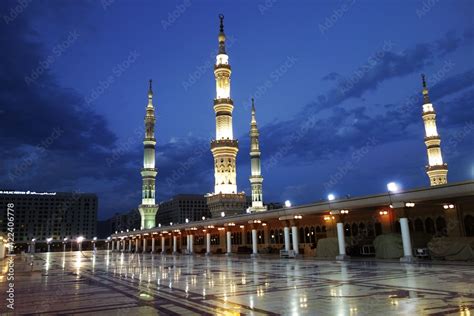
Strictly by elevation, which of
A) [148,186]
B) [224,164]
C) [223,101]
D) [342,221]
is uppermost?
[223,101]

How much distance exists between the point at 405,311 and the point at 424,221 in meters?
25.1

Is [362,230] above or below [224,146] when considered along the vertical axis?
below

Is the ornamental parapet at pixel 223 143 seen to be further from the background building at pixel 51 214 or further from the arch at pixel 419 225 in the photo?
the background building at pixel 51 214

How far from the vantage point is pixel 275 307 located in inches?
435

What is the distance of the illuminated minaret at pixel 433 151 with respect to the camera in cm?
6425

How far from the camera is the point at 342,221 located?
106ft

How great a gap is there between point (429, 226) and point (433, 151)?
124 feet

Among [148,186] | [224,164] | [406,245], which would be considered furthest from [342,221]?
[148,186]

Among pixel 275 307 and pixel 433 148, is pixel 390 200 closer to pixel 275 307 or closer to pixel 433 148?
pixel 275 307

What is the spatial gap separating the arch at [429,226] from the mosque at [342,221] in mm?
77

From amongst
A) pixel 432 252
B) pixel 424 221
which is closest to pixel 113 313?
pixel 432 252

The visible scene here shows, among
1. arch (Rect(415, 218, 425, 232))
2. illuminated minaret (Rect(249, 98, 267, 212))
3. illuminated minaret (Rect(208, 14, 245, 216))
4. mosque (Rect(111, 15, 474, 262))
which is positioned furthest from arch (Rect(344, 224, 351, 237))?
illuminated minaret (Rect(249, 98, 267, 212))

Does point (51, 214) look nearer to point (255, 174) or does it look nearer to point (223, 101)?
point (255, 174)

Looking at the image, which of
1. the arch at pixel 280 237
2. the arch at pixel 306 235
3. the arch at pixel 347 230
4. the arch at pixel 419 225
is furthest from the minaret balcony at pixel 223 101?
the arch at pixel 419 225
